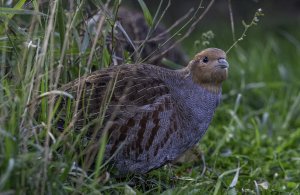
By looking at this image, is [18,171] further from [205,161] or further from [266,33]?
[266,33]

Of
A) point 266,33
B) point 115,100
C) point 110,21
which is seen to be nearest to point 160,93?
point 115,100

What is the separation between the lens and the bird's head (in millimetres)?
4047

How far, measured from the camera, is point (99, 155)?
3053mm

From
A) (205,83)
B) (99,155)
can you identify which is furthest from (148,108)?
(99,155)

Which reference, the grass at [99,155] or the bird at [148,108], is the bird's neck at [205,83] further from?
the grass at [99,155]

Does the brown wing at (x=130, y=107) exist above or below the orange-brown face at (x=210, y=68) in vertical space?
below

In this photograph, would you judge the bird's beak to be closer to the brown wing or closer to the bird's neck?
the bird's neck

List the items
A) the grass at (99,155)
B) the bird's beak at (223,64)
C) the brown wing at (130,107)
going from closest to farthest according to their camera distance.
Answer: the grass at (99,155), the brown wing at (130,107), the bird's beak at (223,64)

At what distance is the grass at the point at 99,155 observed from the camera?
3.01 meters

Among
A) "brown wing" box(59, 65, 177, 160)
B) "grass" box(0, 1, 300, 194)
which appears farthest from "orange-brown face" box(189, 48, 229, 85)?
"grass" box(0, 1, 300, 194)

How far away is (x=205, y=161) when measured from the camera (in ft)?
16.0

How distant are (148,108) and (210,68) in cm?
50

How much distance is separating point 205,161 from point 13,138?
7.17 ft

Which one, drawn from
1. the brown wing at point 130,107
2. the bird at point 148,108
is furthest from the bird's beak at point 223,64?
the brown wing at point 130,107
